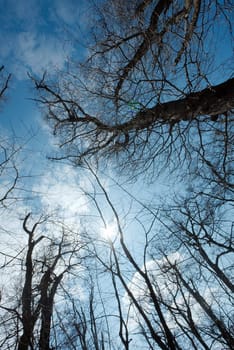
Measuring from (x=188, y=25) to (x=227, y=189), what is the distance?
10.4ft

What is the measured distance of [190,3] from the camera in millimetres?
3064

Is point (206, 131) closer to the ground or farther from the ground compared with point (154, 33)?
closer to the ground

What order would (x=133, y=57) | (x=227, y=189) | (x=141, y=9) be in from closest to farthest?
(x=141, y=9) → (x=133, y=57) → (x=227, y=189)

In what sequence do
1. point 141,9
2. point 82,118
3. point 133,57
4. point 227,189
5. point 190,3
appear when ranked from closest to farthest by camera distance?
1. point 190,3
2. point 141,9
3. point 133,57
4. point 227,189
5. point 82,118

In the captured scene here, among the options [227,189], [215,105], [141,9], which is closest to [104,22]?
[141,9]

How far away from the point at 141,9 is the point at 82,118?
7.52 ft

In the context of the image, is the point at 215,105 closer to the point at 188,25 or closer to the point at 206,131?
the point at 206,131

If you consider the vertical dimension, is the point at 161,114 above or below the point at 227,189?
above

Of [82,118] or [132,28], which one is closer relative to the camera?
[132,28]

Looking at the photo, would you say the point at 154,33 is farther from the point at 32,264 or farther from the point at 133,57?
the point at 32,264

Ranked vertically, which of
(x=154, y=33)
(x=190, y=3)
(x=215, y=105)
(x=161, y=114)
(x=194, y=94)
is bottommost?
(x=215, y=105)

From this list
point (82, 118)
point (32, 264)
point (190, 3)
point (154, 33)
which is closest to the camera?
point (154, 33)

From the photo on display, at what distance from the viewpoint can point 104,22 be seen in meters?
3.41

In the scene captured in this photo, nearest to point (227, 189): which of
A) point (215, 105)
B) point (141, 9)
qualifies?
point (215, 105)
